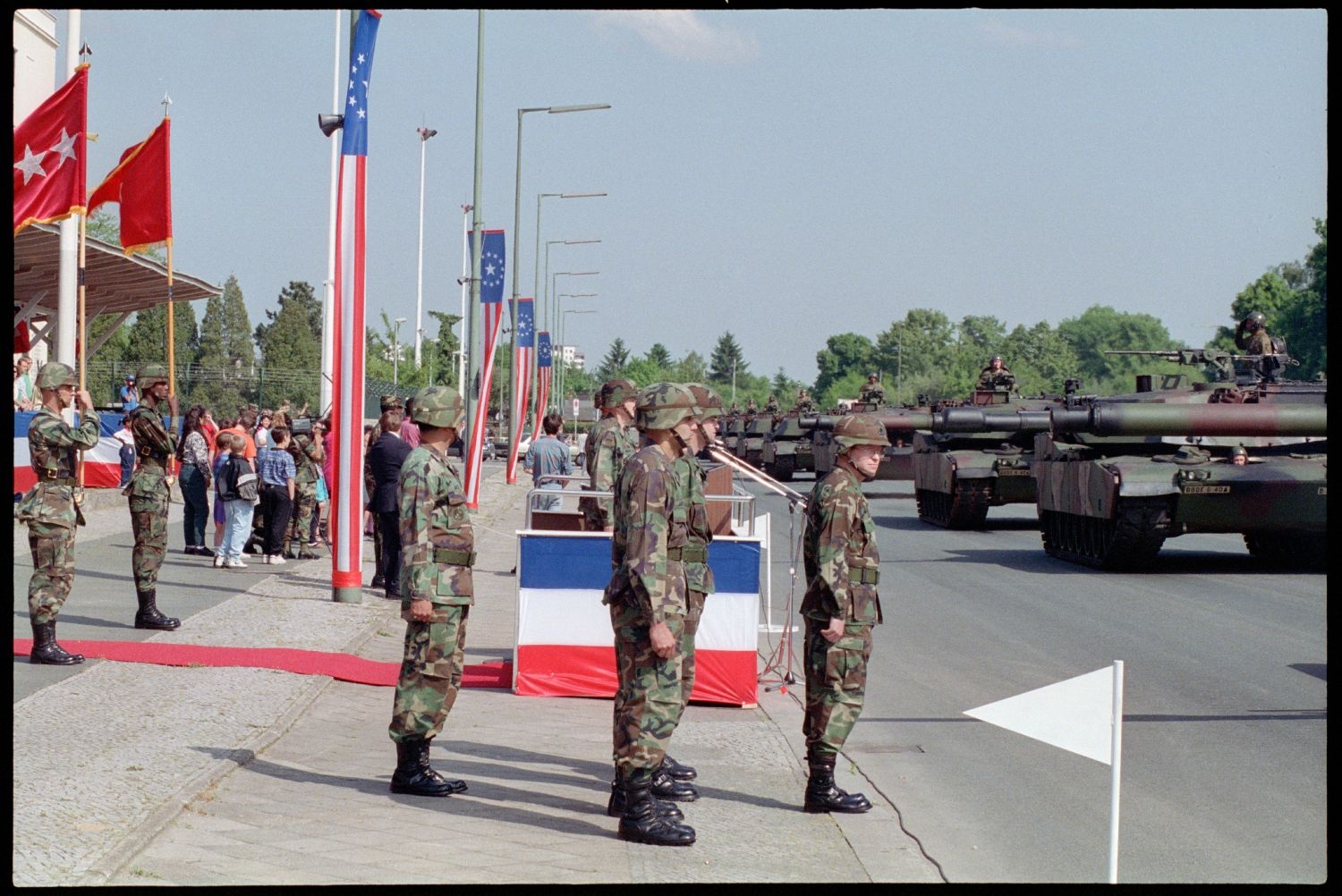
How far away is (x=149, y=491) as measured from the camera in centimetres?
1146

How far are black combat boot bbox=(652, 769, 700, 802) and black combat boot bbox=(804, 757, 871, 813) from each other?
506mm

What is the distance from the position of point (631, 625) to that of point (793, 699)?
3.74 metres

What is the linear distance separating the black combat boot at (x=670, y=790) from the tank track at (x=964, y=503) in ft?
58.2

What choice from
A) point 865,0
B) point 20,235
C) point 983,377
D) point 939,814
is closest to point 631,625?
point 939,814

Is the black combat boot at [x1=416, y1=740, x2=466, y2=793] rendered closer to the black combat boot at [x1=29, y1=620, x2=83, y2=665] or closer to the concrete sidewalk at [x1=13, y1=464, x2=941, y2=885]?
the concrete sidewalk at [x1=13, y1=464, x2=941, y2=885]

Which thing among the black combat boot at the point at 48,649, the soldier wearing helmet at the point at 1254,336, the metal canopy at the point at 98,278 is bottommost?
the black combat boot at the point at 48,649

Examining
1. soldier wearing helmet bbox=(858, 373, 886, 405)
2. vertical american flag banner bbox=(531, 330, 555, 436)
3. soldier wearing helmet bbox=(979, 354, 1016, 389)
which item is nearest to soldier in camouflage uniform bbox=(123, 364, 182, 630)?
soldier wearing helmet bbox=(979, 354, 1016, 389)

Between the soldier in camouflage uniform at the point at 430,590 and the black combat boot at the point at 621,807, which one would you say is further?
the soldier in camouflage uniform at the point at 430,590

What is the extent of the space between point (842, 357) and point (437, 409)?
5638 inches

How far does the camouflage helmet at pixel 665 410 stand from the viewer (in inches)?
263

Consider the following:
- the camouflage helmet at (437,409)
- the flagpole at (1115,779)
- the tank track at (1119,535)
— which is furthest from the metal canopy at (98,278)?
the flagpole at (1115,779)

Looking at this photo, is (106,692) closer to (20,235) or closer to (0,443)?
(0,443)

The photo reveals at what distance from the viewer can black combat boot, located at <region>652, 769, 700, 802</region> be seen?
7.01 meters

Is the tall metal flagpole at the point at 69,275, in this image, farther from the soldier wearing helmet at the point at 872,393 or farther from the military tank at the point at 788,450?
the military tank at the point at 788,450
